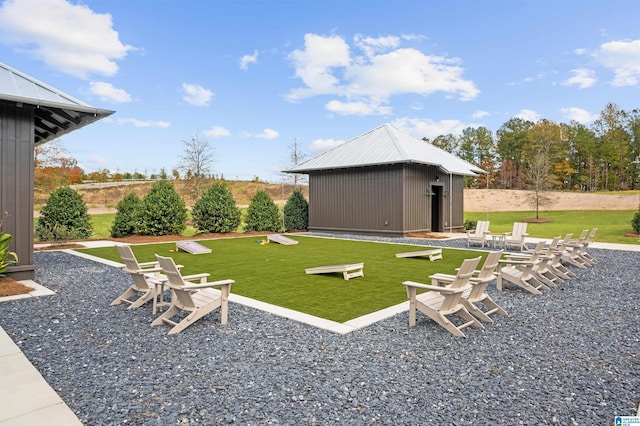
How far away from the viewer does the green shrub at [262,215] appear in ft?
63.9

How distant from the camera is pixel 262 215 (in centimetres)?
1956

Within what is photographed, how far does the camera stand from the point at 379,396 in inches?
122

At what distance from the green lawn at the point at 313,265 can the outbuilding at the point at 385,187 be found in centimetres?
280

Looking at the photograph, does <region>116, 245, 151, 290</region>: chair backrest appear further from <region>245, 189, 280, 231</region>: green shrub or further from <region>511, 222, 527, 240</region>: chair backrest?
<region>245, 189, 280, 231</region>: green shrub

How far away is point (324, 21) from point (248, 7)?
140 inches

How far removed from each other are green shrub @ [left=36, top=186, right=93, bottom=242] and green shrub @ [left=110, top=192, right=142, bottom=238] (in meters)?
1.04

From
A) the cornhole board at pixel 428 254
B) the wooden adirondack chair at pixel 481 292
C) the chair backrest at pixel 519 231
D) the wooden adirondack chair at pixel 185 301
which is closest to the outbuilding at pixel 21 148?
the wooden adirondack chair at pixel 185 301

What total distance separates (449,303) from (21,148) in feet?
27.2

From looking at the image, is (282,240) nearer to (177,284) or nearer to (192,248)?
(192,248)

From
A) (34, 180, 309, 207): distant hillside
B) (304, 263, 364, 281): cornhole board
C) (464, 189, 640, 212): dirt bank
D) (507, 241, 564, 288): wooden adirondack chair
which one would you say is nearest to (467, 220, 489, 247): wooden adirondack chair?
(507, 241, 564, 288): wooden adirondack chair

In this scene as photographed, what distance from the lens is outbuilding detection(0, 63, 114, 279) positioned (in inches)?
285

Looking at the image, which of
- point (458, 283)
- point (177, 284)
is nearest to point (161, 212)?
point (177, 284)

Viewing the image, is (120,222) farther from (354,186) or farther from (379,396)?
(379,396)

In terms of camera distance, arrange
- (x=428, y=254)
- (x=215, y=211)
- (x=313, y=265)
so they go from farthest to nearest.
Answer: (x=215, y=211)
(x=428, y=254)
(x=313, y=265)
